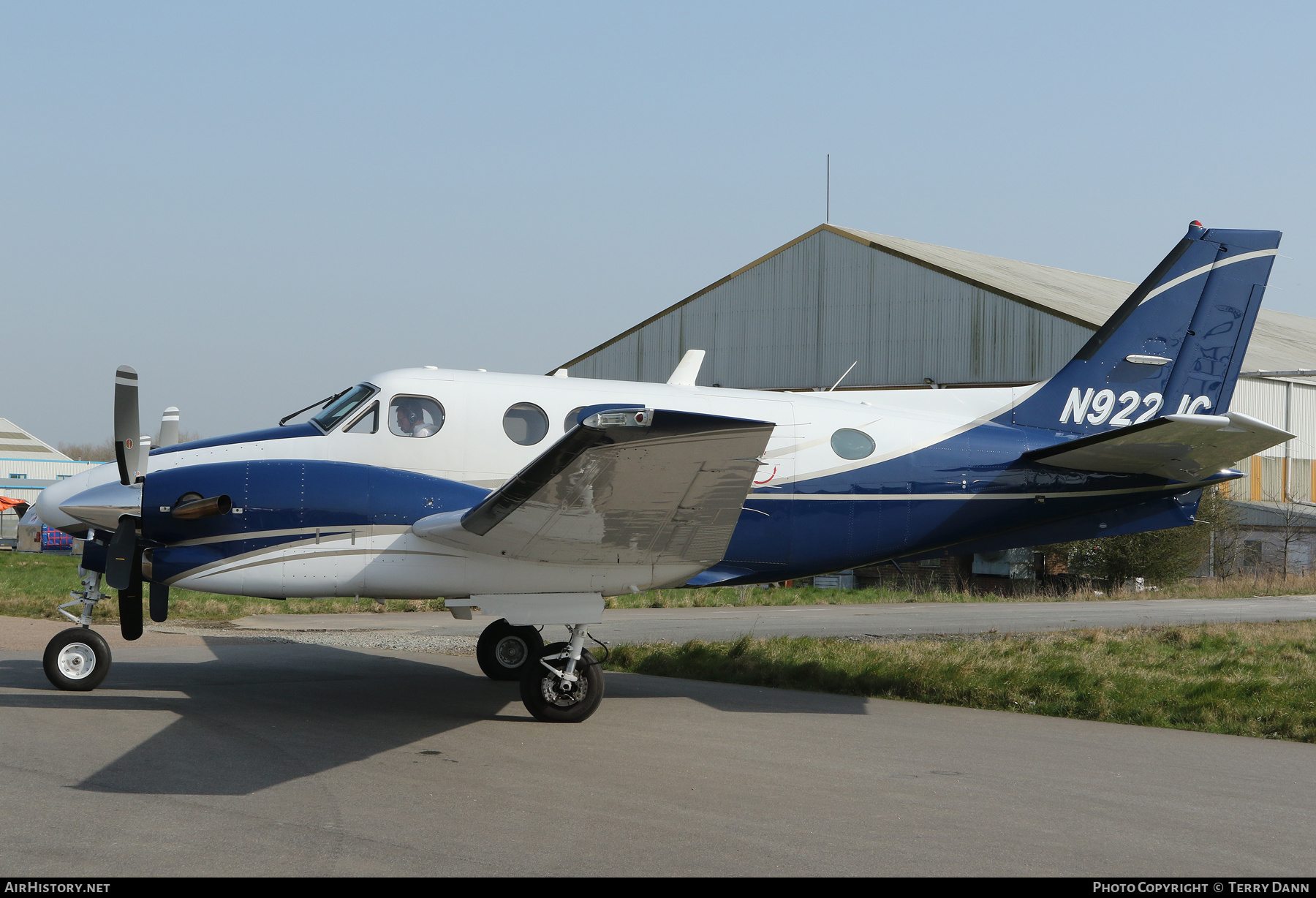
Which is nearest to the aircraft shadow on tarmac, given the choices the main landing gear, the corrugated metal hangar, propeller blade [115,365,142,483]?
the main landing gear

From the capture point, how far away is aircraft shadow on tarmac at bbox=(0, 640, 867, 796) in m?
6.89

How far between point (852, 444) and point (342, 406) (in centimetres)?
488

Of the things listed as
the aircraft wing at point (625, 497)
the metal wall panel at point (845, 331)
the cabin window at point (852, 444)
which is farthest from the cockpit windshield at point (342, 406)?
the metal wall panel at point (845, 331)

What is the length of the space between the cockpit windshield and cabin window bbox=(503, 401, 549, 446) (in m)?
1.32

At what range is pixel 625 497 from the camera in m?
7.89

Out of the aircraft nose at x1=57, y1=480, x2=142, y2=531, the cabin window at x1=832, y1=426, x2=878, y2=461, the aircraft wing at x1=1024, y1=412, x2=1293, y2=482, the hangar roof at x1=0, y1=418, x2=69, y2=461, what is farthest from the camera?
the hangar roof at x1=0, y1=418, x2=69, y2=461

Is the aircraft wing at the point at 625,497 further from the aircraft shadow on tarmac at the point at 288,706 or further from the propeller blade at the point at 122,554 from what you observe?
the propeller blade at the point at 122,554

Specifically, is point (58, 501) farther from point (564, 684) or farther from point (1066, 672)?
point (1066, 672)

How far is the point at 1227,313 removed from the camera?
11.2 meters

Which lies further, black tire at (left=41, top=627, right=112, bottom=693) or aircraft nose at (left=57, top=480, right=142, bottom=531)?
black tire at (left=41, top=627, right=112, bottom=693)

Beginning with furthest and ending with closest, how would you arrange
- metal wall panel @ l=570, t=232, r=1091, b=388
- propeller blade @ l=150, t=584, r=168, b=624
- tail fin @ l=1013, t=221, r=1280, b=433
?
metal wall panel @ l=570, t=232, r=1091, b=388
tail fin @ l=1013, t=221, r=1280, b=433
propeller blade @ l=150, t=584, r=168, b=624

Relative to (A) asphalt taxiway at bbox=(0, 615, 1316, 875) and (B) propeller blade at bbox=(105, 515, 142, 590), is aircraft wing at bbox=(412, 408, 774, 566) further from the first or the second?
(B) propeller blade at bbox=(105, 515, 142, 590)

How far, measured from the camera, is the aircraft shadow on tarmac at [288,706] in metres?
6.89
